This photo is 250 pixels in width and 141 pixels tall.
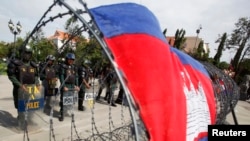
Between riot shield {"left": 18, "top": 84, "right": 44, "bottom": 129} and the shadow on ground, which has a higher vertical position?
riot shield {"left": 18, "top": 84, "right": 44, "bottom": 129}

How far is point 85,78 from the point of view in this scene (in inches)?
361

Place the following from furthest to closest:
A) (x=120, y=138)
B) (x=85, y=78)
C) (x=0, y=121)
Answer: (x=85, y=78) < (x=0, y=121) < (x=120, y=138)

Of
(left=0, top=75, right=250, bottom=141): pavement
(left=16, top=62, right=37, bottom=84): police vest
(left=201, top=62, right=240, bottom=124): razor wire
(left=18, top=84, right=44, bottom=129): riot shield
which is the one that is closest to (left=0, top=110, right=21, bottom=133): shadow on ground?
(left=0, top=75, right=250, bottom=141): pavement

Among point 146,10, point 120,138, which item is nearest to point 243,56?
point 120,138

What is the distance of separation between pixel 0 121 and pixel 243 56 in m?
30.5

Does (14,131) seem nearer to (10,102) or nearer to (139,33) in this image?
(10,102)

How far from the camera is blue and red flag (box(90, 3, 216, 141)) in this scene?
2.30 metres

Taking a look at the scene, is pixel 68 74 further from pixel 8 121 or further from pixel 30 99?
pixel 8 121

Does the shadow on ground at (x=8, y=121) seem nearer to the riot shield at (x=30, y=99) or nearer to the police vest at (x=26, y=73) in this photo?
the riot shield at (x=30, y=99)

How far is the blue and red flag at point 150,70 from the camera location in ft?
7.56

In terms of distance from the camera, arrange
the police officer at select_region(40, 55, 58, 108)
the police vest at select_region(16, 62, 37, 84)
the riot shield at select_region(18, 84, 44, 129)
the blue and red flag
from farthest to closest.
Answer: the police officer at select_region(40, 55, 58, 108) → the police vest at select_region(16, 62, 37, 84) → the riot shield at select_region(18, 84, 44, 129) → the blue and red flag

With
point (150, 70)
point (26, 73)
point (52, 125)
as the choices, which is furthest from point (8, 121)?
point (150, 70)

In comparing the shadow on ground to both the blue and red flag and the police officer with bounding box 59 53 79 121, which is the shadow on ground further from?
the blue and red flag

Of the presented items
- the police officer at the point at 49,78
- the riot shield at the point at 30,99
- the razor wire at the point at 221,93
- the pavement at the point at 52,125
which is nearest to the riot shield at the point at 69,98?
the pavement at the point at 52,125
